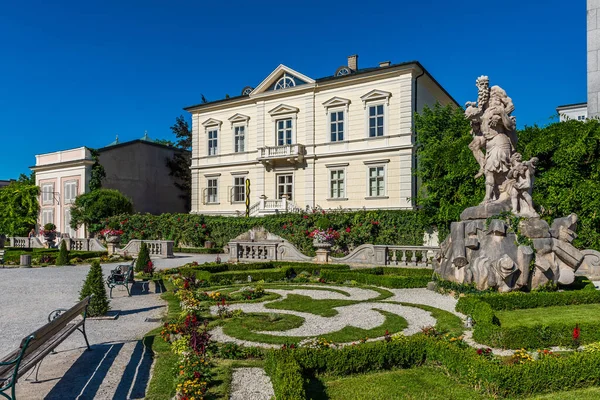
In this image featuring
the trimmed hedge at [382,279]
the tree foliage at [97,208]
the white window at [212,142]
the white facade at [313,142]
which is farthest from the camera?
→ the white window at [212,142]

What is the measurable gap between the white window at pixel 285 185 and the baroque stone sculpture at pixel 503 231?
20.5 metres

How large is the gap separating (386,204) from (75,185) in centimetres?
2775

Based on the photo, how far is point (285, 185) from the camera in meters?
32.8

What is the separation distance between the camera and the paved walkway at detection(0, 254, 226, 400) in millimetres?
5582

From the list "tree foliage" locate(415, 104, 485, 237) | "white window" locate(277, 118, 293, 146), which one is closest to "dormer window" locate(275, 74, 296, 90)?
"white window" locate(277, 118, 293, 146)

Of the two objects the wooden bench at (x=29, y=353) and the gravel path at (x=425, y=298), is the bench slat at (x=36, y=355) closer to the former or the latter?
the wooden bench at (x=29, y=353)

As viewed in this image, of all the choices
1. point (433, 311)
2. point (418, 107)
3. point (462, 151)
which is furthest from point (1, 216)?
point (433, 311)

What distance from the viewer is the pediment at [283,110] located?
107 feet

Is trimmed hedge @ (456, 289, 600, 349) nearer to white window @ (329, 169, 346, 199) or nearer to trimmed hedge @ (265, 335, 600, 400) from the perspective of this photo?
trimmed hedge @ (265, 335, 600, 400)

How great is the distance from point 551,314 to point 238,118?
29.5 meters

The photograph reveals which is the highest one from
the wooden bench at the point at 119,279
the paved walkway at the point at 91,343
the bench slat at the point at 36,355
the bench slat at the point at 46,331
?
the bench slat at the point at 46,331

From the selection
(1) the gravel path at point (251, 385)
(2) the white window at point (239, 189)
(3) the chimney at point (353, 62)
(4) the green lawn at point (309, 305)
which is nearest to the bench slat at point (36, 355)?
(1) the gravel path at point (251, 385)

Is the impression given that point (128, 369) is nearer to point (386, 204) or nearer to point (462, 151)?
point (462, 151)

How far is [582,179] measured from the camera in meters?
18.0
